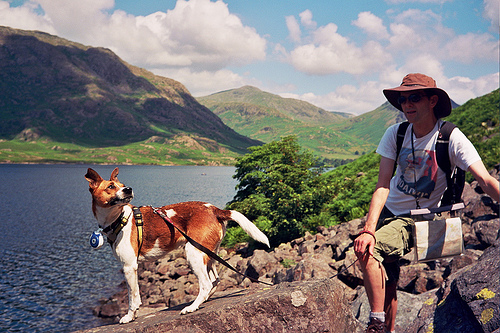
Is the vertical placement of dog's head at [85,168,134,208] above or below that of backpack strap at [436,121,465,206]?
below

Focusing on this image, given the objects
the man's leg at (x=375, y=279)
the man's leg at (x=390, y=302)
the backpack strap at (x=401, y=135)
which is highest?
the backpack strap at (x=401, y=135)

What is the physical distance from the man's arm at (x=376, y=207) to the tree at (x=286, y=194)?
1425cm

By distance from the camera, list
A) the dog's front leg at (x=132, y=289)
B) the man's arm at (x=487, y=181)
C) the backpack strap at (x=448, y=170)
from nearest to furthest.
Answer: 1. the man's arm at (x=487, y=181)
2. the backpack strap at (x=448, y=170)
3. the dog's front leg at (x=132, y=289)

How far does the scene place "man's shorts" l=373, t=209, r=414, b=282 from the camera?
4.52m

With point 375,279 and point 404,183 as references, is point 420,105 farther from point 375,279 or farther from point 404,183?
point 375,279

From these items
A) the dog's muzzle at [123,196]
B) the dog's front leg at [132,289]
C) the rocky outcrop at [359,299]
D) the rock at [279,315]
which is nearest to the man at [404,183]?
the rock at [279,315]

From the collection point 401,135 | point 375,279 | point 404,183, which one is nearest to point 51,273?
point 375,279

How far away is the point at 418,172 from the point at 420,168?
0.06 metres

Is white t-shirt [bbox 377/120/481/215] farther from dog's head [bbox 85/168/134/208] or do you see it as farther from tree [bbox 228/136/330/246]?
tree [bbox 228/136/330/246]

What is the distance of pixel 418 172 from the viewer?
4.66 m

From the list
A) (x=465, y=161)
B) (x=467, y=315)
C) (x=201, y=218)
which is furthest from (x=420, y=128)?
(x=201, y=218)

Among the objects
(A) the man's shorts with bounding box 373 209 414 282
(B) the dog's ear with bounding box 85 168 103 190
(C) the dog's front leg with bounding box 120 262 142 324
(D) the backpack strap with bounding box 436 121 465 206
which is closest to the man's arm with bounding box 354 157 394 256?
(A) the man's shorts with bounding box 373 209 414 282

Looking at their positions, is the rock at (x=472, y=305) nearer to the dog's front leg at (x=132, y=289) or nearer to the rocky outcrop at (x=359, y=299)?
the rocky outcrop at (x=359, y=299)

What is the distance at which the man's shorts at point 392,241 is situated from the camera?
452 centimetres
